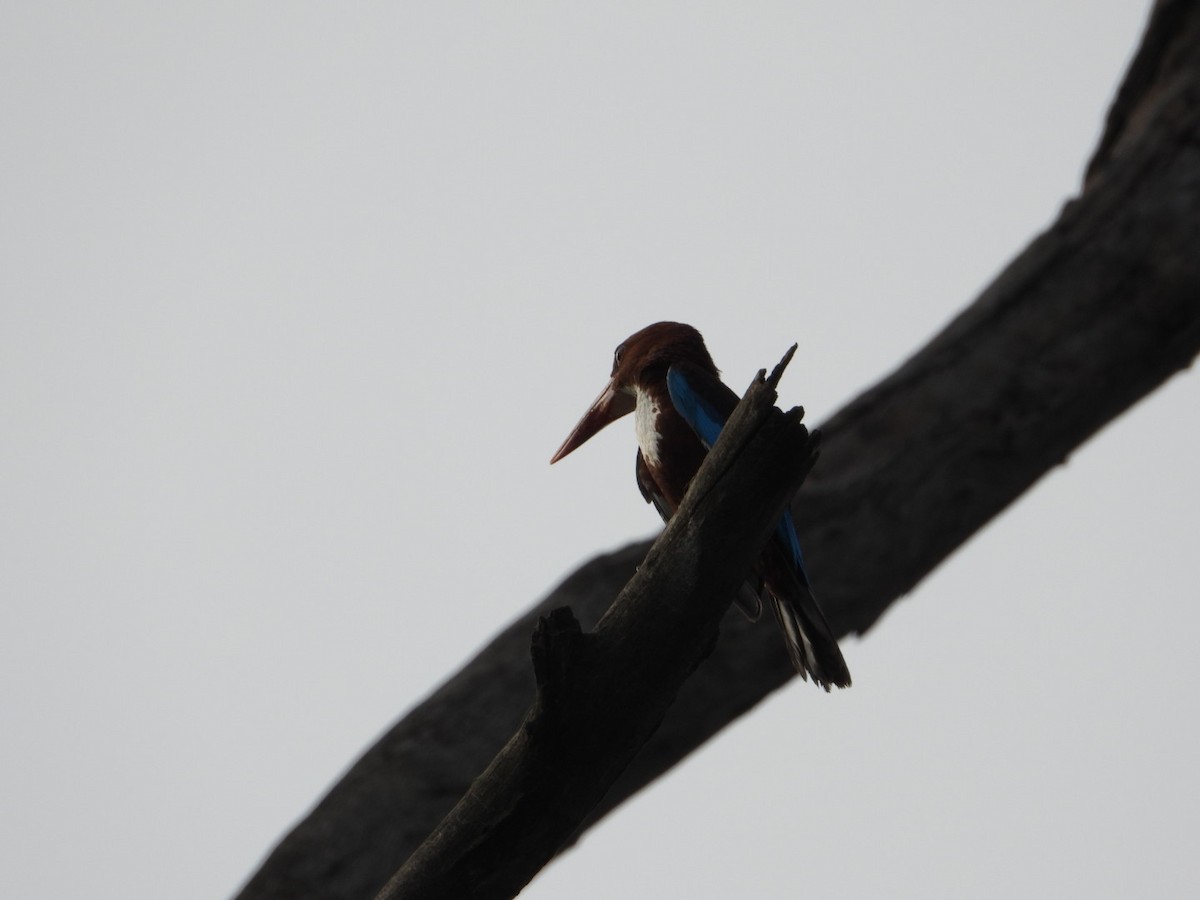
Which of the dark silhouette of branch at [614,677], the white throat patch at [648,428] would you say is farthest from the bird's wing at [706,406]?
the dark silhouette of branch at [614,677]

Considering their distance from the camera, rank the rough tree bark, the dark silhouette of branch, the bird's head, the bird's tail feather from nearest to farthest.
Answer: the dark silhouette of branch
the bird's tail feather
the rough tree bark
the bird's head

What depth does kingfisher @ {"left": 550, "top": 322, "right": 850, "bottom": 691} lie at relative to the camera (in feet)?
12.8

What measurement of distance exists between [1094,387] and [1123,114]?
1.41 meters

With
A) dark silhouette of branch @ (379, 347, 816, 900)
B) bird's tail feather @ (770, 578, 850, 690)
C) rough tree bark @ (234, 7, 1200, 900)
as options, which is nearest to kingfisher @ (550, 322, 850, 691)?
bird's tail feather @ (770, 578, 850, 690)

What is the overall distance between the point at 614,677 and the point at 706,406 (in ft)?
6.83

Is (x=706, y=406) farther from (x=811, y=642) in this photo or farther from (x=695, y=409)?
(x=811, y=642)

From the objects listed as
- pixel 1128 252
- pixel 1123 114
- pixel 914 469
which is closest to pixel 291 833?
pixel 914 469

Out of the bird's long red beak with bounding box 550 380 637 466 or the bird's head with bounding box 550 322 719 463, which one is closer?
the bird's head with bounding box 550 322 719 463

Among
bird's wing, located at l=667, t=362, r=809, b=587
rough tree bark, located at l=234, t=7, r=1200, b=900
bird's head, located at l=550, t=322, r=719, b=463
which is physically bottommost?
rough tree bark, located at l=234, t=7, r=1200, b=900

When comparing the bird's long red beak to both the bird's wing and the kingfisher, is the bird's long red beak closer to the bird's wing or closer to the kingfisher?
the kingfisher

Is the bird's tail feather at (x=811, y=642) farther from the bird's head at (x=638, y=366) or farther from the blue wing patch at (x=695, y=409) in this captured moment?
the bird's head at (x=638, y=366)

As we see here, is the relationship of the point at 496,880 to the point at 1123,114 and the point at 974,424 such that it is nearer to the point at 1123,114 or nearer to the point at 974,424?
the point at 974,424

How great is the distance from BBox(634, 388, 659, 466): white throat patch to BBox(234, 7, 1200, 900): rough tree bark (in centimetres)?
35

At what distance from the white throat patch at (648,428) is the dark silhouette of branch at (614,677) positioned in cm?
201
